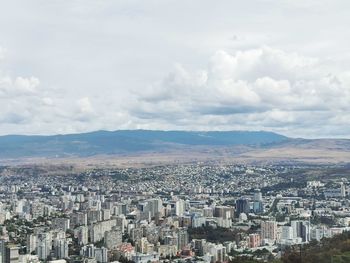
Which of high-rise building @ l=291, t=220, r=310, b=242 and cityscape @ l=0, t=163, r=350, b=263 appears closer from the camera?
cityscape @ l=0, t=163, r=350, b=263

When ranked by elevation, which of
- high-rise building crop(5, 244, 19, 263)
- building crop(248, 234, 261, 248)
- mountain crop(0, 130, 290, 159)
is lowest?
building crop(248, 234, 261, 248)

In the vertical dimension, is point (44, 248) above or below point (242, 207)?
below

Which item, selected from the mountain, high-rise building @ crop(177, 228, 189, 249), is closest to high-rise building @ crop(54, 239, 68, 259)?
high-rise building @ crop(177, 228, 189, 249)

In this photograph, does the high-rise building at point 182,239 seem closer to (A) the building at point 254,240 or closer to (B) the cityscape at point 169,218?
(B) the cityscape at point 169,218

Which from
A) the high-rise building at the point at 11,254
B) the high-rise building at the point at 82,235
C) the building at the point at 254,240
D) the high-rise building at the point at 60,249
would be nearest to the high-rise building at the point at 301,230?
the building at the point at 254,240

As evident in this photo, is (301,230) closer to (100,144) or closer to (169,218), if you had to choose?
(169,218)

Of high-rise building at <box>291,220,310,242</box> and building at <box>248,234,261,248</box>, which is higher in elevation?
high-rise building at <box>291,220,310,242</box>

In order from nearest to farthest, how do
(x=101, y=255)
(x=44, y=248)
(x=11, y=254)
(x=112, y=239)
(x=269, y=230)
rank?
Answer: 1. (x=11, y=254)
2. (x=101, y=255)
3. (x=44, y=248)
4. (x=112, y=239)
5. (x=269, y=230)

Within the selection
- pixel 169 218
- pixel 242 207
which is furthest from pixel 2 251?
pixel 242 207

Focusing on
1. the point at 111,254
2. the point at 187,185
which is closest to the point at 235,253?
the point at 111,254

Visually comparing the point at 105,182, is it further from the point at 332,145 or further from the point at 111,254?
the point at 332,145

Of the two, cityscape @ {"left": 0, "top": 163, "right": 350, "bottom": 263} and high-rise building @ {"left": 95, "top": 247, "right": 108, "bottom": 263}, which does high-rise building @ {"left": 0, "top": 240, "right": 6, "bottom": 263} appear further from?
high-rise building @ {"left": 95, "top": 247, "right": 108, "bottom": 263}
